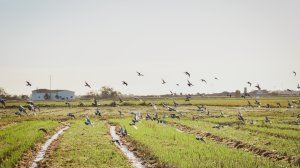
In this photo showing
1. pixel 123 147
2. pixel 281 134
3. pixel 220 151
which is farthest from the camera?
pixel 281 134

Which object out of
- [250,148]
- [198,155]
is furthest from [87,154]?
[250,148]

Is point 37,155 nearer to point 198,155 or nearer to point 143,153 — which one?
point 143,153

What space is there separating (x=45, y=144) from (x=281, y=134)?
1732 centimetres

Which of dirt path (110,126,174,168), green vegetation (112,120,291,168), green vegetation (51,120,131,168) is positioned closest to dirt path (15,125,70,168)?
green vegetation (51,120,131,168)

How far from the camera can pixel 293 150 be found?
20.1m

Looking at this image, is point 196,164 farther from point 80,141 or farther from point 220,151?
point 80,141

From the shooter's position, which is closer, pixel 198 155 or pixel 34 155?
pixel 198 155

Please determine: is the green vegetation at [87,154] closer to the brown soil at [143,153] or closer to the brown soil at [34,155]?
the brown soil at [34,155]

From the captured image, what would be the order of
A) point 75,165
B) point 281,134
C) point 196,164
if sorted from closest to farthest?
point 196,164
point 75,165
point 281,134

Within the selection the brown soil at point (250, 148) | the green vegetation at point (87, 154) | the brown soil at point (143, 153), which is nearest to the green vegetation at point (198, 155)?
the brown soil at point (143, 153)

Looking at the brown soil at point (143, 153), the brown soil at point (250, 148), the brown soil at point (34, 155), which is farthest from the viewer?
the brown soil at point (250, 148)

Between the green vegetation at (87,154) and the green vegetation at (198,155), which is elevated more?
the green vegetation at (198,155)

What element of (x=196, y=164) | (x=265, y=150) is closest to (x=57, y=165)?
(x=196, y=164)

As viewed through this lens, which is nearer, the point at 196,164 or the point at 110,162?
the point at 196,164
